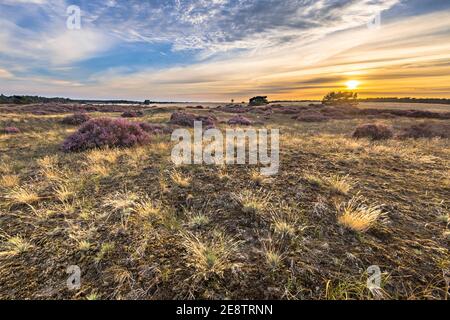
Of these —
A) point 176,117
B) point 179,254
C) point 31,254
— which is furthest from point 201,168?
point 176,117

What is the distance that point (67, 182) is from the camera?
5.75 meters

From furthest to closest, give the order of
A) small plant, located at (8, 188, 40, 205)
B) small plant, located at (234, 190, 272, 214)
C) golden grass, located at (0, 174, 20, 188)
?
golden grass, located at (0, 174, 20, 188), small plant, located at (8, 188, 40, 205), small plant, located at (234, 190, 272, 214)

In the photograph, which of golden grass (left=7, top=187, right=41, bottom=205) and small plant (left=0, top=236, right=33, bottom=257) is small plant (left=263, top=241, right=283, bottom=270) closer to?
small plant (left=0, top=236, right=33, bottom=257)

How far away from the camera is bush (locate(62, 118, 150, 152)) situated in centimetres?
978

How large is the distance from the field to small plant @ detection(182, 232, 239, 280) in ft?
0.05

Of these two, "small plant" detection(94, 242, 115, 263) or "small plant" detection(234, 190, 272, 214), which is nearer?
"small plant" detection(94, 242, 115, 263)

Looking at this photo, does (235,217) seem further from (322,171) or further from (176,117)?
(176,117)

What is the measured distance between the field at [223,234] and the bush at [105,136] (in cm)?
329

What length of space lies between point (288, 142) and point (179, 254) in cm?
900

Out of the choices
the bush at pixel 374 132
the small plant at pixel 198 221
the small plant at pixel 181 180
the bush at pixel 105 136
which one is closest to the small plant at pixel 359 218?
the small plant at pixel 198 221

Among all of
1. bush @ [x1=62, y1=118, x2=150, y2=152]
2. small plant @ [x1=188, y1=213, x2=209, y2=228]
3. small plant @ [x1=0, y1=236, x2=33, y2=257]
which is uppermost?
bush @ [x1=62, y1=118, x2=150, y2=152]

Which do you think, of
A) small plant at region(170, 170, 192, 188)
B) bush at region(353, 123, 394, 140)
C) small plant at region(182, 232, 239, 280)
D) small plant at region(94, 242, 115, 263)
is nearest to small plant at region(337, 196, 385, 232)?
small plant at region(182, 232, 239, 280)

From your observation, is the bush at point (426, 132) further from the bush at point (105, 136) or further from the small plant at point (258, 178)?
the bush at point (105, 136)

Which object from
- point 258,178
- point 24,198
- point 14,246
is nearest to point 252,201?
point 258,178
